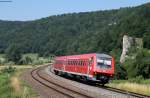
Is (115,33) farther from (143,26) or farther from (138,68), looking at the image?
(138,68)

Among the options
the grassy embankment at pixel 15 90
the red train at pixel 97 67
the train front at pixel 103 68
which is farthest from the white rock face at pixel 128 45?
the grassy embankment at pixel 15 90

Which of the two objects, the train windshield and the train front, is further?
the train windshield

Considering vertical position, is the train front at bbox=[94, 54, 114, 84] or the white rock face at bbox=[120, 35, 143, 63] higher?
the white rock face at bbox=[120, 35, 143, 63]

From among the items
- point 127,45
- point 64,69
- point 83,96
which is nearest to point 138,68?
point 127,45

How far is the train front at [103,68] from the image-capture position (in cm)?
3681

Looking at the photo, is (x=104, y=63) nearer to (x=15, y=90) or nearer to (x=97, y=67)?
(x=97, y=67)

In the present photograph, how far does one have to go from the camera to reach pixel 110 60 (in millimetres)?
38188

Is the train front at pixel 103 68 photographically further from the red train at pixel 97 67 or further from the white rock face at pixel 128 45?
the white rock face at pixel 128 45

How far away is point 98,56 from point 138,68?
142ft

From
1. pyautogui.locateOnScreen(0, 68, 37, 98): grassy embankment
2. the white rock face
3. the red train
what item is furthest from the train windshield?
the white rock face

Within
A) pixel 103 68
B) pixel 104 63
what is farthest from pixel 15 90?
pixel 104 63

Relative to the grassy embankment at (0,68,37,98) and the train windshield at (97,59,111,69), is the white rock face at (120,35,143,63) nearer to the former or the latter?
the train windshield at (97,59,111,69)

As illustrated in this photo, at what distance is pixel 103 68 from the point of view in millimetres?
37281

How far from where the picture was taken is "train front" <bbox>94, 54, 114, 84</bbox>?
121 ft
